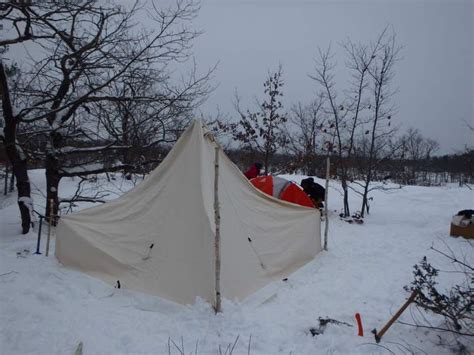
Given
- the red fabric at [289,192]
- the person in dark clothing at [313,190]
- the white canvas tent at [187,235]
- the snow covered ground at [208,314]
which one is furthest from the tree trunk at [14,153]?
the person in dark clothing at [313,190]

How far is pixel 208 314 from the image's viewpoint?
12.8 feet

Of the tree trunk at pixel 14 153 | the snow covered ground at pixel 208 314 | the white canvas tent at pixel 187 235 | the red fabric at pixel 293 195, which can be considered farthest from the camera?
the red fabric at pixel 293 195

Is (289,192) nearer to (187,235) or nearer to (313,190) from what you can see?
(313,190)

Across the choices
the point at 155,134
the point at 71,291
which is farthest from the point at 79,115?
the point at 71,291

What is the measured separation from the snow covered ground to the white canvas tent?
25 centimetres

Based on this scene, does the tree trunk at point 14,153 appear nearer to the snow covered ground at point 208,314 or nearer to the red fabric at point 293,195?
the snow covered ground at point 208,314

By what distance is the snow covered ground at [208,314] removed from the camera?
3.32 metres

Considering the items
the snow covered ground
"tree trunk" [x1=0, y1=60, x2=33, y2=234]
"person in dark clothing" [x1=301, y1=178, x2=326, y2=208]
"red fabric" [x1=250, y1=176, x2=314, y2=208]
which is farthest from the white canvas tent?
"person in dark clothing" [x1=301, y1=178, x2=326, y2=208]

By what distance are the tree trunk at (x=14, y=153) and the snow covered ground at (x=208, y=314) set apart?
2229 millimetres

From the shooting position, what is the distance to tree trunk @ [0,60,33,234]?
804cm

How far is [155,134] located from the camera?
380 inches

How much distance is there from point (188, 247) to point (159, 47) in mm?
6213

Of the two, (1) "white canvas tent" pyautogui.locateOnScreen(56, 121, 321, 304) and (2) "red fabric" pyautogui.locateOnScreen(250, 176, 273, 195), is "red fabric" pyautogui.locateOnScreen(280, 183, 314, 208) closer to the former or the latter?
(2) "red fabric" pyautogui.locateOnScreen(250, 176, 273, 195)

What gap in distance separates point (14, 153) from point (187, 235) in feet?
21.1
